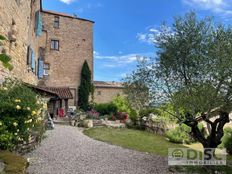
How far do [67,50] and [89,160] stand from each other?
2388 cm

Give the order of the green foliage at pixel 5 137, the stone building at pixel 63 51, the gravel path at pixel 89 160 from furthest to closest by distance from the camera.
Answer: the stone building at pixel 63 51
the gravel path at pixel 89 160
the green foliage at pixel 5 137

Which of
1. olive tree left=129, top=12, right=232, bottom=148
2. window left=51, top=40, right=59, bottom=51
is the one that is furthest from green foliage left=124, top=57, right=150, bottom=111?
window left=51, top=40, right=59, bottom=51

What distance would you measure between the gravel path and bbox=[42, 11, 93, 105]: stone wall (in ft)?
63.6

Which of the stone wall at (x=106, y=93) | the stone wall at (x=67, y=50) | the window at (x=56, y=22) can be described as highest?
the window at (x=56, y=22)

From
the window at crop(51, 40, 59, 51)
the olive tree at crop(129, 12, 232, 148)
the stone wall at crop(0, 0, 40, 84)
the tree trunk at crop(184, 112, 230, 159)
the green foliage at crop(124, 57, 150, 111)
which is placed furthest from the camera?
the window at crop(51, 40, 59, 51)

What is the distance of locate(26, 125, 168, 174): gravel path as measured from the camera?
26.9 ft

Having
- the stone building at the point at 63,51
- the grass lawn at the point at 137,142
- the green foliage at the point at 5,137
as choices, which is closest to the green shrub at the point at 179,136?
the grass lawn at the point at 137,142

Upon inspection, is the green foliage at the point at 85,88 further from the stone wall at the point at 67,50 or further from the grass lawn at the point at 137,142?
the grass lawn at the point at 137,142

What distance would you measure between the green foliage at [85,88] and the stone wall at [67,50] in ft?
1.71

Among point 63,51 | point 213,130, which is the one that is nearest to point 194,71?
point 213,130

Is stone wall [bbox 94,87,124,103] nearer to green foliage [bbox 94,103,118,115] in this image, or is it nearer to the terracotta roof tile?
the terracotta roof tile

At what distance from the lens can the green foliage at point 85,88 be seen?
103 ft

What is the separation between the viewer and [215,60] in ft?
25.0

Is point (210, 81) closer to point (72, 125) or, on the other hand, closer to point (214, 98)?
point (214, 98)
